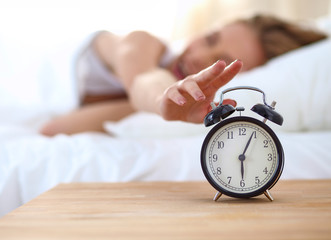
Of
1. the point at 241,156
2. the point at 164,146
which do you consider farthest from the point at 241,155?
the point at 164,146

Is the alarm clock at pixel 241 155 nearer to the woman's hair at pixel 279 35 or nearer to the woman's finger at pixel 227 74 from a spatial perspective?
the woman's finger at pixel 227 74

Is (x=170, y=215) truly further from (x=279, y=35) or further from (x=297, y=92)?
(x=279, y=35)

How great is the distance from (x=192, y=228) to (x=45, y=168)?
66cm

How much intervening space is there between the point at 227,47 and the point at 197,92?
0.86 metres

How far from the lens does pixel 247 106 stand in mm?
734

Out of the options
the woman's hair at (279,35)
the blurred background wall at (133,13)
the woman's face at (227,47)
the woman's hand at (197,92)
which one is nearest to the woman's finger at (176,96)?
the woman's hand at (197,92)

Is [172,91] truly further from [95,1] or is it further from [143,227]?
[95,1]

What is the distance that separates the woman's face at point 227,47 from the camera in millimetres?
1521

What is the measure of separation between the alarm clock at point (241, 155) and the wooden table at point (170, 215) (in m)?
0.03

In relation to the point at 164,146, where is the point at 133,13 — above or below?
above

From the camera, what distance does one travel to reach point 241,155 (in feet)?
2.31

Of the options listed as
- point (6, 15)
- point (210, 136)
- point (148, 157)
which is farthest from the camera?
point (6, 15)

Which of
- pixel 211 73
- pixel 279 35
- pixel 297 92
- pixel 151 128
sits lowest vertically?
pixel 151 128

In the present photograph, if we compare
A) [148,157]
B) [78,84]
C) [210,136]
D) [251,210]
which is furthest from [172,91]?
[78,84]
